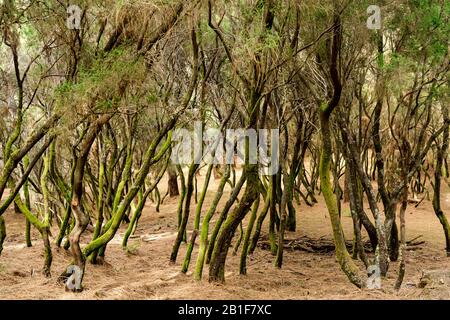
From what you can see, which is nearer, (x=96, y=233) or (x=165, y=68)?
(x=96, y=233)

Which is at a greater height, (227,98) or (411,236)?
(227,98)

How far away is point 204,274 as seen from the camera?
10.2 meters

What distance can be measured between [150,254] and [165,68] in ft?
16.0

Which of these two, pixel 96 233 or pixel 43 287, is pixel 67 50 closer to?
pixel 96 233

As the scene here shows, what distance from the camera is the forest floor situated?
840 centimetres

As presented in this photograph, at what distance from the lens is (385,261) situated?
9.38m

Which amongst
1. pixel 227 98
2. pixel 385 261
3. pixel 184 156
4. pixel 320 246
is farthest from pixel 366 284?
pixel 184 156

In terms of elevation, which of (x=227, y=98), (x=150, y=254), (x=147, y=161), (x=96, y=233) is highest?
(x=227, y=98)

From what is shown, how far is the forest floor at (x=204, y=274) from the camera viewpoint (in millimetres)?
8398

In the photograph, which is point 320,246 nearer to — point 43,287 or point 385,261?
point 385,261

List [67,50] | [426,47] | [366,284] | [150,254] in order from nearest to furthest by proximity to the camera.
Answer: [366,284]
[426,47]
[67,50]
[150,254]

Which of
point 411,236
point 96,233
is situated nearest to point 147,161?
point 96,233
